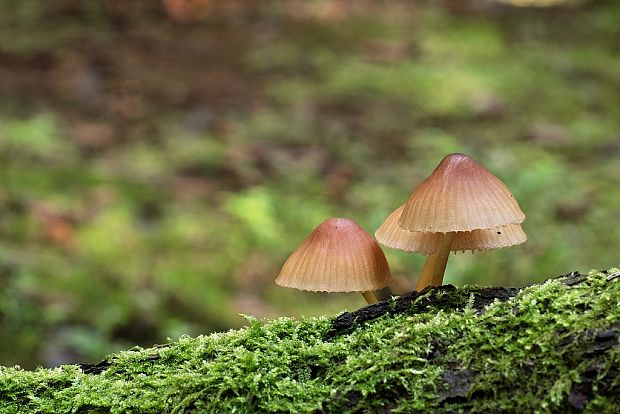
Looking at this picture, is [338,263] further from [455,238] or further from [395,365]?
[395,365]

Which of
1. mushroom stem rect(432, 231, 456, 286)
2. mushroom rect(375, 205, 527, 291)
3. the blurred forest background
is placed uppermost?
the blurred forest background

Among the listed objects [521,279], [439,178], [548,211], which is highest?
[548,211]

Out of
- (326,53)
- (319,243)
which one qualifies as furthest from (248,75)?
(319,243)

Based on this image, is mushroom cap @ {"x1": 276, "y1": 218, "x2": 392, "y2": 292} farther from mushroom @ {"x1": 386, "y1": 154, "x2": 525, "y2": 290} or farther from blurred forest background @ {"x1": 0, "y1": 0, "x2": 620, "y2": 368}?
blurred forest background @ {"x1": 0, "y1": 0, "x2": 620, "y2": 368}

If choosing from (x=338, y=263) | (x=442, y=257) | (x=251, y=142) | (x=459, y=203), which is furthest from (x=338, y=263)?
(x=251, y=142)

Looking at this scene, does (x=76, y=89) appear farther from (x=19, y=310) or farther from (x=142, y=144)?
(x=19, y=310)

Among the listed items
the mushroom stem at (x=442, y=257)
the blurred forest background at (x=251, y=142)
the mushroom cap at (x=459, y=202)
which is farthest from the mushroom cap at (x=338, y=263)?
the blurred forest background at (x=251, y=142)

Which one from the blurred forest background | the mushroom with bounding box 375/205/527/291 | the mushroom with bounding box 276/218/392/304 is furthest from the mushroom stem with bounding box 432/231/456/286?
the blurred forest background
